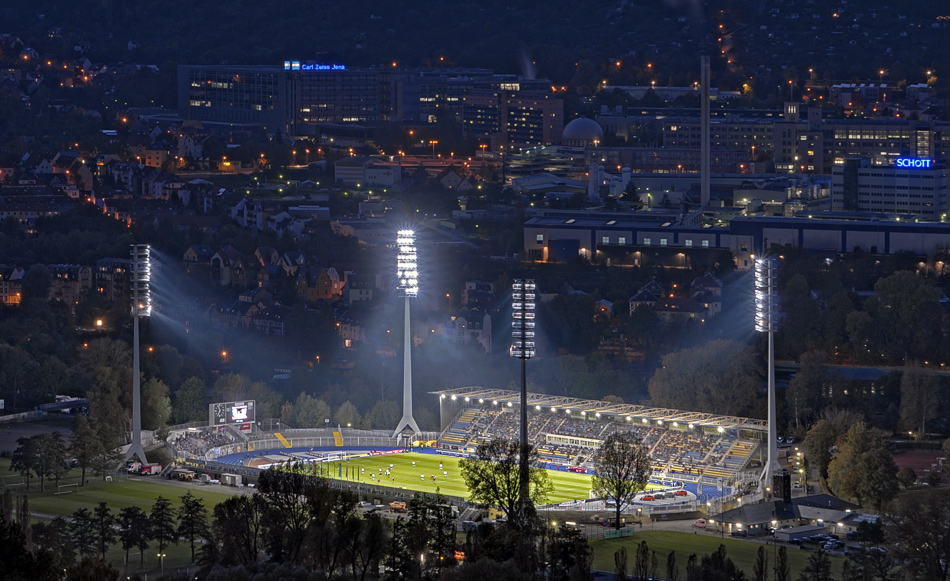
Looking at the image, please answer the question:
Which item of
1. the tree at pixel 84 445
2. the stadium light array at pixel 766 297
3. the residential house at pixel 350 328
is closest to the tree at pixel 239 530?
the tree at pixel 84 445

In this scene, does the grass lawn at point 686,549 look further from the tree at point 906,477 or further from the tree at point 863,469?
the tree at point 906,477

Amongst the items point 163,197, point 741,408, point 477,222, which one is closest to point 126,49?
point 163,197

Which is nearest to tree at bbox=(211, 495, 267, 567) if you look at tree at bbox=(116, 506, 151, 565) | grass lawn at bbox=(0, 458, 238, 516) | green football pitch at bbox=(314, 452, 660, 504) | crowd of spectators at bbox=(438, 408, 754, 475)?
tree at bbox=(116, 506, 151, 565)

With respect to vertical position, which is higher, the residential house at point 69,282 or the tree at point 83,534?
the residential house at point 69,282

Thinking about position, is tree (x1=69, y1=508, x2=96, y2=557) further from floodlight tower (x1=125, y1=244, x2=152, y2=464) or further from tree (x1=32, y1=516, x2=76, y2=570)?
floodlight tower (x1=125, y1=244, x2=152, y2=464)

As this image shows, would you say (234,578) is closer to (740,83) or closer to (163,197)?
(163,197)

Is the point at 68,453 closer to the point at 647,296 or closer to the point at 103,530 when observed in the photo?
the point at 103,530
